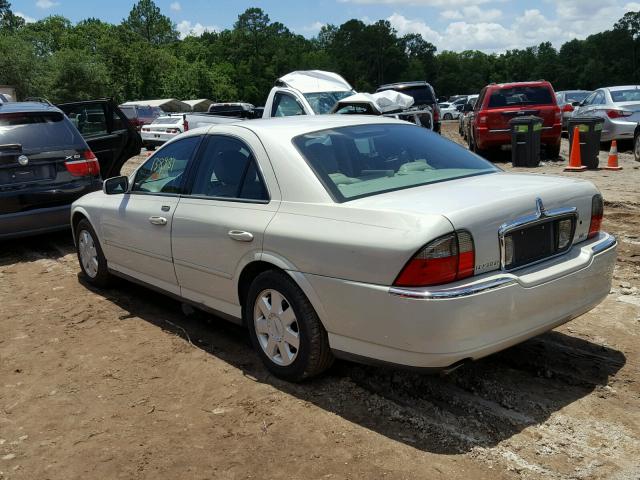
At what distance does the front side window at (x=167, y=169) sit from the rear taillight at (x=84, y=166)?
2974 mm

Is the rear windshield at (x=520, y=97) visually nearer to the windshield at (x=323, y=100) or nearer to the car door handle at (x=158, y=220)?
the windshield at (x=323, y=100)

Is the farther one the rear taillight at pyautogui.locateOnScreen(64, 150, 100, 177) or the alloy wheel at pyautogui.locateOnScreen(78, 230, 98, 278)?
the rear taillight at pyautogui.locateOnScreen(64, 150, 100, 177)

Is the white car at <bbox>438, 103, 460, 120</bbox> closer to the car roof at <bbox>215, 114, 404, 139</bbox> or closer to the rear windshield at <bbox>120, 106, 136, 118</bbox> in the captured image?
the rear windshield at <bbox>120, 106, 136, 118</bbox>

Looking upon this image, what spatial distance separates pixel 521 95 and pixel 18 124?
1103cm

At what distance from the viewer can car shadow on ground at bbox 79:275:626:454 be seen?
3.43 metres

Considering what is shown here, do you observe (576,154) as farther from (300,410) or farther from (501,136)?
(300,410)

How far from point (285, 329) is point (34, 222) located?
5073mm

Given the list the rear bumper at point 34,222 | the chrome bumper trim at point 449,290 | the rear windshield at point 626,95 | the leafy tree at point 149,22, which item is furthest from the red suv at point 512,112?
the leafy tree at point 149,22

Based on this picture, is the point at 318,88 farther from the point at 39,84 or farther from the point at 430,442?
the point at 39,84

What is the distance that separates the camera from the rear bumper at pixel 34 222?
25.2ft

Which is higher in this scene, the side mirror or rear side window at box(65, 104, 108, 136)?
rear side window at box(65, 104, 108, 136)

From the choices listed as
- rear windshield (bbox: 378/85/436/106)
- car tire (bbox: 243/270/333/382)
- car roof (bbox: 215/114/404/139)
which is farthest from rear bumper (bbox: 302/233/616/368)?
rear windshield (bbox: 378/85/436/106)

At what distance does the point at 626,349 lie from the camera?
434 centimetres

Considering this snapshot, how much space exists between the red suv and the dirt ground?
32.8 feet
